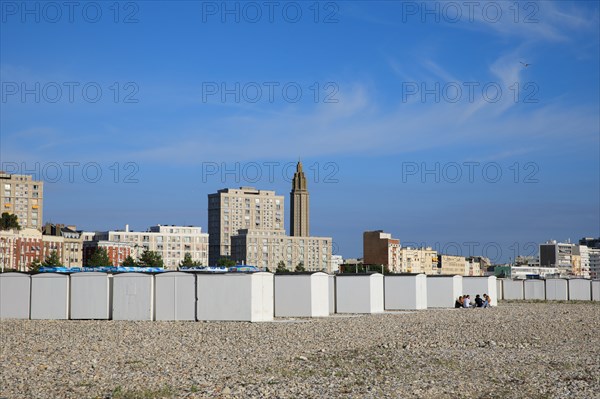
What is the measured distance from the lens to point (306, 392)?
17.2 m

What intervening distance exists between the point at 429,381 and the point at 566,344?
10224mm

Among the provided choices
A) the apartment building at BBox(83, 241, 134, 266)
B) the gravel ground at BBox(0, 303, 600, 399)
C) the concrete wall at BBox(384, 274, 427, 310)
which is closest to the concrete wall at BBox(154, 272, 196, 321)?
the gravel ground at BBox(0, 303, 600, 399)

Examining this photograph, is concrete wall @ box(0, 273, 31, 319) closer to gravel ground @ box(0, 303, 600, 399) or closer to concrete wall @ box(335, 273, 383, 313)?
gravel ground @ box(0, 303, 600, 399)

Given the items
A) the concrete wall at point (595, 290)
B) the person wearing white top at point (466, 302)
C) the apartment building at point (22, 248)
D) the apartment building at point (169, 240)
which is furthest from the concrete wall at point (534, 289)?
the apartment building at point (169, 240)

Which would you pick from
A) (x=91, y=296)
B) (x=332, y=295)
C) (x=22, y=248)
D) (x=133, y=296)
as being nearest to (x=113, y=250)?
(x=22, y=248)

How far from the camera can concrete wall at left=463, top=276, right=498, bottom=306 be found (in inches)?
2027

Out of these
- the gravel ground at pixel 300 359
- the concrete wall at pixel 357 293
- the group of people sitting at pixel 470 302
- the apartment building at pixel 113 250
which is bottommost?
the gravel ground at pixel 300 359

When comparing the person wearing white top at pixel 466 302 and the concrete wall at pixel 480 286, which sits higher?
the concrete wall at pixel 480 286

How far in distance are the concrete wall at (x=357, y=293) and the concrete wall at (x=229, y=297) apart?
8.10m

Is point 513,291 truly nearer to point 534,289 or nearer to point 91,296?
point 534,289

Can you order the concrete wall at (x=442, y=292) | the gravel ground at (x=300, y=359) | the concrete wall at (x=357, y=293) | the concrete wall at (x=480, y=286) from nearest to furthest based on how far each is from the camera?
the gravel ground at (x=300, y=359) → the concrete wall at (x=357, y=293) → the concrete wall at (x=442, y=292) → the concrete wall at (x=480, y=286)

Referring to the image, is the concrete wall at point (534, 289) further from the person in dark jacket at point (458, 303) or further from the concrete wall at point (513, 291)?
the person in dark jacket at point (458, 303)

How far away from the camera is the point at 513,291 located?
63281 millimetres

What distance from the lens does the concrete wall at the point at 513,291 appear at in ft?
207
